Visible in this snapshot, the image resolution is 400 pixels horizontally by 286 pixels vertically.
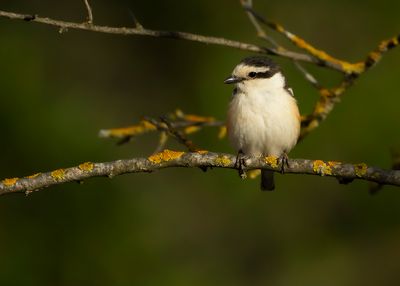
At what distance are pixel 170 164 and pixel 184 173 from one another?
4862mm

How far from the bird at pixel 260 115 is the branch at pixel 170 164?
5.76 feet

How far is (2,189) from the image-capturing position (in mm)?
5164

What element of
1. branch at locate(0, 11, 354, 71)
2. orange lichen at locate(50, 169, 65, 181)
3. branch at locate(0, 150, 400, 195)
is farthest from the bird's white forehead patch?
orange lichen at locate(50, 169, 65, 181)

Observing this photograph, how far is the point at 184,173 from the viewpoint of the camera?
1028cm

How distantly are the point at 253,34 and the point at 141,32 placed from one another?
4.47 metres

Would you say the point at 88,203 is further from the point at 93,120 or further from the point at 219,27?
the point at 219,27

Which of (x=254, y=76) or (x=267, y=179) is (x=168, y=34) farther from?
(x=267, y=179)

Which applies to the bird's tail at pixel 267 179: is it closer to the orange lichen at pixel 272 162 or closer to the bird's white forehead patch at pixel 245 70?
the bird's white forehead patch at pixel 245 70

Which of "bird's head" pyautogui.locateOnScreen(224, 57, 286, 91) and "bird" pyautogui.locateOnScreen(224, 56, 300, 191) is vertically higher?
"bird's head" pyautogui.locateOnScreen(224, 57, 286, 91)

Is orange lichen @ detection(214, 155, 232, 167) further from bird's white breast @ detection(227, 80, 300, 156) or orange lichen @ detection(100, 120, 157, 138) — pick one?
bird's white breast @ detection(227, 80, 300, 156)

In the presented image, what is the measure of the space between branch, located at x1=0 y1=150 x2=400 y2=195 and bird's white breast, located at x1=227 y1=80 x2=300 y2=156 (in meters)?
1.75

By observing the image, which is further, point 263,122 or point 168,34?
point 263,122

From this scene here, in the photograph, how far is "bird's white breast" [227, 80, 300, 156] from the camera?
7.23 metres

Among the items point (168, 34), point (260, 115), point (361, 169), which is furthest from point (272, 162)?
point (260, 115)
